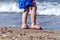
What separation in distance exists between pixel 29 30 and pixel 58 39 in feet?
4.16

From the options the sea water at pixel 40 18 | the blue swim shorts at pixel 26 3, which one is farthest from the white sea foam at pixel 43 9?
the blue swim shorts at pixel 26 3

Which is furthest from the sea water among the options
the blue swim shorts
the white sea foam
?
the blue swim shorts

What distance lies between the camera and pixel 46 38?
509 cm

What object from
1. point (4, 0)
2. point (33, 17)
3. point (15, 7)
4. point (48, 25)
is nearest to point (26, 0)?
point (33, 17)

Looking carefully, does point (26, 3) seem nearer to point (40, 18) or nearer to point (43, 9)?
point (40, 18)

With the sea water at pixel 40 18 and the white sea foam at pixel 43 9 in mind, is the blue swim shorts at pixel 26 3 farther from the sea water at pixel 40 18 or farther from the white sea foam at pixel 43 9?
the white sea foam at pixel 43 9

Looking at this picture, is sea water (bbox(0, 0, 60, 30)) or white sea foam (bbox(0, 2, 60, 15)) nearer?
sea water (bbox(0, 0, 60, 30))

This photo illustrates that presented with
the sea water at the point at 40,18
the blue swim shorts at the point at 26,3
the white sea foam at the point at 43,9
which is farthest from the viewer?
the white sea foam at the point at 43,9

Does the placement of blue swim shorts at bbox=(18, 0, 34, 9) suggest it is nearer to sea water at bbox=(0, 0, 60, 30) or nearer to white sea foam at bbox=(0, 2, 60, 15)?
sea water at bbox=(0, 0, 60, 30)

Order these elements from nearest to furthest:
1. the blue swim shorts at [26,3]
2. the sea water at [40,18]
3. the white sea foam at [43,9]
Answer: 1. the blue swim shorts at [26,3]
2. the sea water at [40,18]
3. the white sea foam at [43,9]

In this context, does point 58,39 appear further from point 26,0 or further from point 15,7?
point 15,7

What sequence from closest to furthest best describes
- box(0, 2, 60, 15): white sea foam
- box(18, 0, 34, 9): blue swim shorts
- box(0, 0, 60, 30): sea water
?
box(18, 0, 34, 9): blue swim shorts → box(0, 0, 60, 30): sea water → box(0, 2, 60, 15): white sea foam

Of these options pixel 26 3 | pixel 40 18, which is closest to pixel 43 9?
pixel 40 18

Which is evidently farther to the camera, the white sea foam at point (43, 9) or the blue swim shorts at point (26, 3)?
the white sea foam at point (43, 9)
